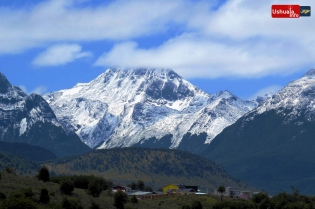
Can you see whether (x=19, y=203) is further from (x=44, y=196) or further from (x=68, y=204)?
(x=44, y=196)

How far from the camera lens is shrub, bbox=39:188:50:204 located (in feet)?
640

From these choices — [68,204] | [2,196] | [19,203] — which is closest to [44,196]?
[68,204]

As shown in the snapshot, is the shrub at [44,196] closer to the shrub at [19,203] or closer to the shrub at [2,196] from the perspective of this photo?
the shrub at [2,196]

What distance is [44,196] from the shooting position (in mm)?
196125

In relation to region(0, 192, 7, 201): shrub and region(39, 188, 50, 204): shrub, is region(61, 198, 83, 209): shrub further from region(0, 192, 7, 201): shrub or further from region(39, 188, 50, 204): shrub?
region(0, 192, 7, 201): shrub

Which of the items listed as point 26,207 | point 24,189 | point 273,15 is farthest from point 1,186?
point 273,15

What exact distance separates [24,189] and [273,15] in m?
74.3

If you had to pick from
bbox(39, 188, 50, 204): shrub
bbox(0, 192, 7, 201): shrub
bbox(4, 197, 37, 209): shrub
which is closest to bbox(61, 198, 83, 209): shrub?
bbox(39, 188, 50, 204): shrub

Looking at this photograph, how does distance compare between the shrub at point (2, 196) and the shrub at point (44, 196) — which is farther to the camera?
the shrub at point (44, 196)

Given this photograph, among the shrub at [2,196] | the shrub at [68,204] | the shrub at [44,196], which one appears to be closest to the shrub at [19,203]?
the shrub at [2,196]

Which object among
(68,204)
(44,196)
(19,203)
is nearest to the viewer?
(19,203)

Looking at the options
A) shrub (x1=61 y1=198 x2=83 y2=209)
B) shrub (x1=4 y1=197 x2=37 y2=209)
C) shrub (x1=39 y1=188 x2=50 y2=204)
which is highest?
shrub (x1=39 y1=188 x2=50 y2=204)

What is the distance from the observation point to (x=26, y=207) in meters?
173

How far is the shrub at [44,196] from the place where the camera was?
640 ft
